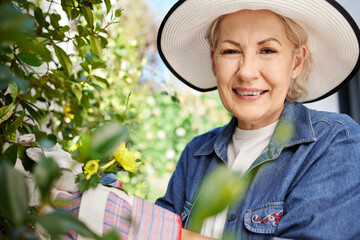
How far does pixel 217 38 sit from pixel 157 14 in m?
3.29

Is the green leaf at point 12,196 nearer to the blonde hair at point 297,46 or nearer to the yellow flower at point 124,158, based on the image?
the yellow flower at point 124,158

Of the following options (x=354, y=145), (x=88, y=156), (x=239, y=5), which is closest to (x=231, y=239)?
(x=88, y=156)

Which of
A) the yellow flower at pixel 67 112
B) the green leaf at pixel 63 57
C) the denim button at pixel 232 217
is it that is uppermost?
Answer: the green leaf at pixel 63 57

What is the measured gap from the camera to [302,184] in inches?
47.0

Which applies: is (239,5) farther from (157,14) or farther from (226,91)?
(157,14)

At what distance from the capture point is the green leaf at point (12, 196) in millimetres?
273

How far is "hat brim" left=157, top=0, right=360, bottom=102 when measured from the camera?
137cm

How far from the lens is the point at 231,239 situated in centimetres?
33

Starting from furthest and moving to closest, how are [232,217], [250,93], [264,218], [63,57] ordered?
[250,93], [232,217], [264,218], [63,57]

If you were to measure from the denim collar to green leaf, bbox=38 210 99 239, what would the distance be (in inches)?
44.6

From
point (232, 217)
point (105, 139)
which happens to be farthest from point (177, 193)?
point (105, 139)

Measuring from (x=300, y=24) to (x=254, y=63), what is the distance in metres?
0.27

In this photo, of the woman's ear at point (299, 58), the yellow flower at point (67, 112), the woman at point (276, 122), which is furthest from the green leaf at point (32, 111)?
the woman's ear at point (299, 58)

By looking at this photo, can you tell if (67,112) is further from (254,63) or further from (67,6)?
(254,63)
